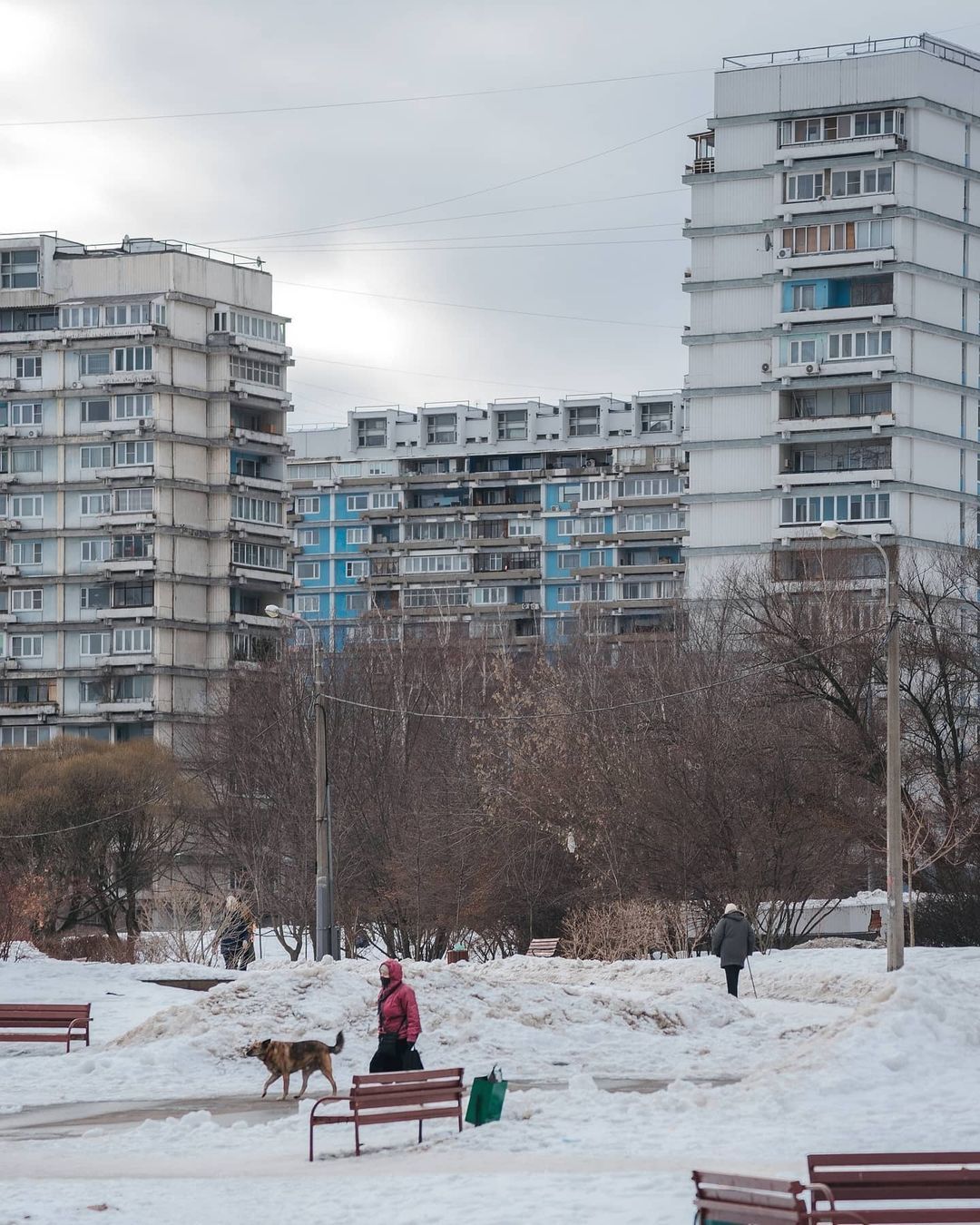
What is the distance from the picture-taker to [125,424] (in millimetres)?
98000

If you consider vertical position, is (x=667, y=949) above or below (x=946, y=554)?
below

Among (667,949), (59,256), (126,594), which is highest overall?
(59,256)

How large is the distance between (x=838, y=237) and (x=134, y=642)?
37531 millimetres

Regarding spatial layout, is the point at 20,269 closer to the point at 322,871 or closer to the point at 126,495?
the point at 126,495

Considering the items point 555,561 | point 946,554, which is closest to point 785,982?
point 946,554

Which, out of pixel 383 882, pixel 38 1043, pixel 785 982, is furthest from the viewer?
pixel 383 882

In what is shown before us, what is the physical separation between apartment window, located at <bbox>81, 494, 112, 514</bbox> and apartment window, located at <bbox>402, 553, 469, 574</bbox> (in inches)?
2273

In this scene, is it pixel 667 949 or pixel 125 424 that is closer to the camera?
pixel 667 949

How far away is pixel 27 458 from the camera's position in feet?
328

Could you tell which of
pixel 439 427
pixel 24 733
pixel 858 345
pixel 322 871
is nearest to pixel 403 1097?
pixel 322 871

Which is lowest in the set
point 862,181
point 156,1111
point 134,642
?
point 156,1111

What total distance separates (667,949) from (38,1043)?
72.1 feet

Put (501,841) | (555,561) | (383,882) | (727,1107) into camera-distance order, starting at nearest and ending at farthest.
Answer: (727,1107) < (501,841) < (383,882) < (555,561)

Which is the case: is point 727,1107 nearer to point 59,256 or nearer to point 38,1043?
point 38,1043
